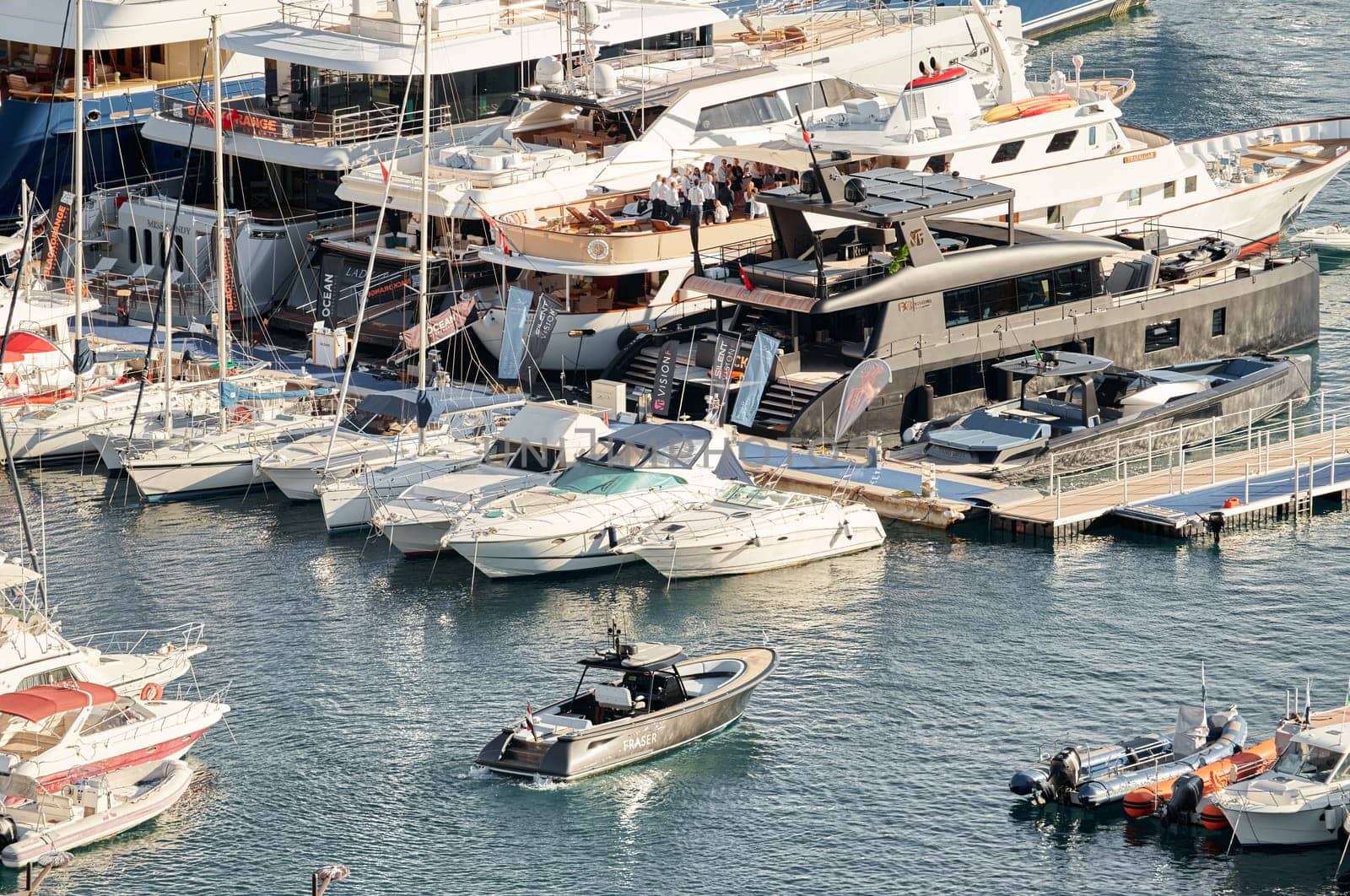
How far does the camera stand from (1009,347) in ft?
190

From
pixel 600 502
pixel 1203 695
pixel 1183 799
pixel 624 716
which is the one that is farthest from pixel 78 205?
pixel 1183 799

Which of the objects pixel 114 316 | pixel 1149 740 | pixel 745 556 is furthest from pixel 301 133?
pixel 1149 740

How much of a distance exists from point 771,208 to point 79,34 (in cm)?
1831

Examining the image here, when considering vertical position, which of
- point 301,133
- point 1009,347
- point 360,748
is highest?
point 301,133

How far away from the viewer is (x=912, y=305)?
2235 inches

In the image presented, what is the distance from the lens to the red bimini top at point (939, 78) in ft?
211

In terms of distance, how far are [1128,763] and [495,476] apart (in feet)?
57.4

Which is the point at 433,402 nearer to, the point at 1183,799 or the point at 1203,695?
the point at 1203,695

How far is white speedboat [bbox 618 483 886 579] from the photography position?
47.6 metres

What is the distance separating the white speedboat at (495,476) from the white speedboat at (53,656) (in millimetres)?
6485

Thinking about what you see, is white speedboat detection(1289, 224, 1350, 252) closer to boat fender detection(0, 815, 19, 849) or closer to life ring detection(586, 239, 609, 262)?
life ring detection(586, 239, 609, 262)

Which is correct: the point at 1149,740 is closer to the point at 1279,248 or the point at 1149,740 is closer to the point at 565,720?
the point at 565,720

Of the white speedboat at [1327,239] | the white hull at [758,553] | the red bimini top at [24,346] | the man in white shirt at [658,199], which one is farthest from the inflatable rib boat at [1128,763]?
Answer: the white speedboat at [1327,239]

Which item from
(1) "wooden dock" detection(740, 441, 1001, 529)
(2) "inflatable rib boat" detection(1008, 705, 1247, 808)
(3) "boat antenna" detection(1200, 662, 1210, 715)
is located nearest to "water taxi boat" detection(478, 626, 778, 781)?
(2) "inflatable rib boat" detection(1008, 705, 1247, 808)
